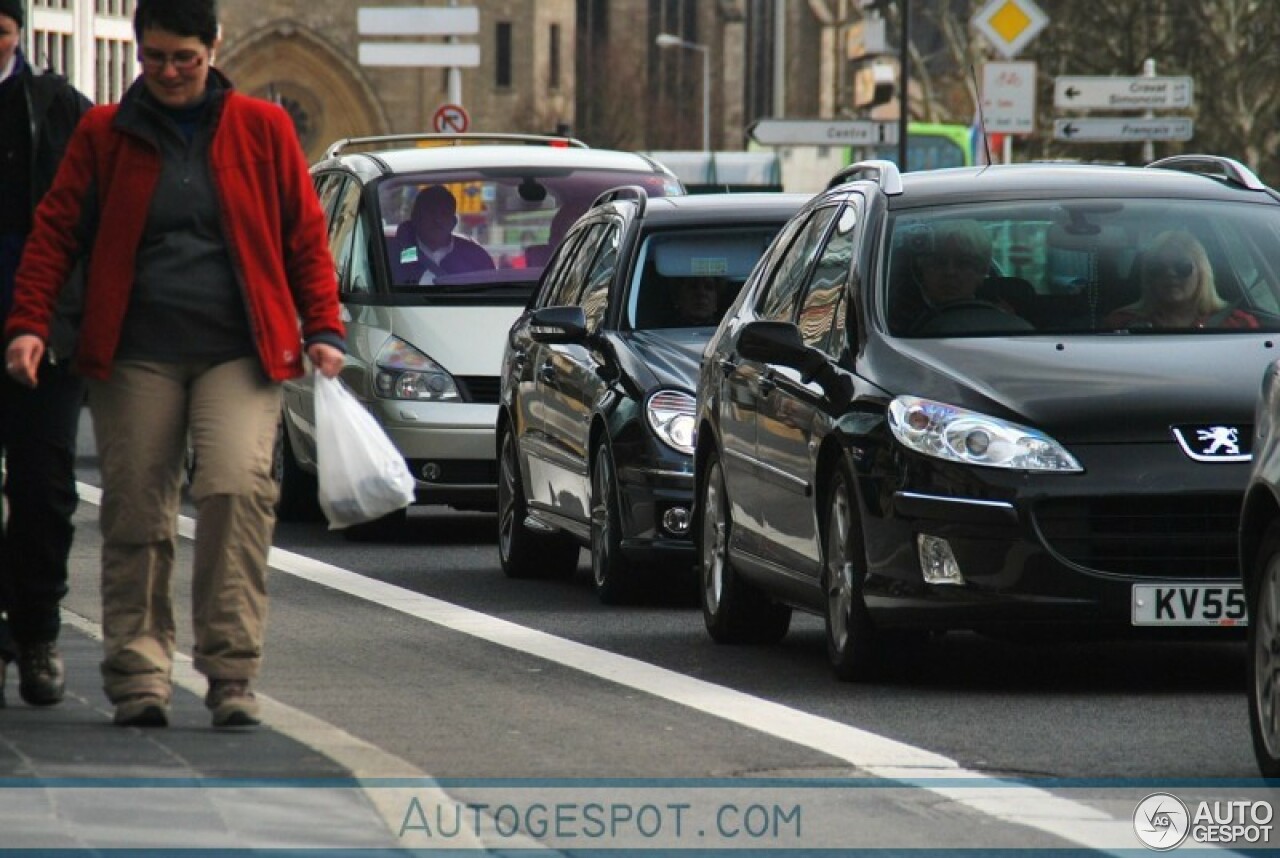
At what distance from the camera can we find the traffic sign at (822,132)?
34625mm

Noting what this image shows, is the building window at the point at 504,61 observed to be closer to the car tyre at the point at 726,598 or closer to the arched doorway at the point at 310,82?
the arched doorway at the point at 310,82

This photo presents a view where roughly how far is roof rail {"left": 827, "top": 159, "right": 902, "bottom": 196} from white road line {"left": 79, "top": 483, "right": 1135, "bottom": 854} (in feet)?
5.71

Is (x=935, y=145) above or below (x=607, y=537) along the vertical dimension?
below

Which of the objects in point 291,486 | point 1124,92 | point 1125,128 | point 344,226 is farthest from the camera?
point 1125,128

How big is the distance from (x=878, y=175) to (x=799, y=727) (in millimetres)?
2837

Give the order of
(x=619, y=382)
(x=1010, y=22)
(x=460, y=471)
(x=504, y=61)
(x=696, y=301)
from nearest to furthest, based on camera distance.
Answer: (x=619, y=382), (x=696, y=301), (x=460, y=471), (x=1010, y=22), (x=504, y=61)

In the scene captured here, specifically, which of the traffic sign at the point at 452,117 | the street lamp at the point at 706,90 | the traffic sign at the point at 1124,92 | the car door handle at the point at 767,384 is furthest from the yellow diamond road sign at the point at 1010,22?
the street lamp at the point at 706,90

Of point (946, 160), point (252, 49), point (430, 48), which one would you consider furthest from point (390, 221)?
point (252, 49)

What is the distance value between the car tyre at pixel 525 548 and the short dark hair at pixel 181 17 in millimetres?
6795

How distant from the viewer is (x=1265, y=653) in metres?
7.66

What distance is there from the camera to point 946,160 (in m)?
63.6

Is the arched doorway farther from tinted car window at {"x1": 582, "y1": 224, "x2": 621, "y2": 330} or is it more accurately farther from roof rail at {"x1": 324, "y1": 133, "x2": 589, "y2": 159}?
tinted car window at {"x1": 582, "y1": 224, "x2": 621, "y2": 330}

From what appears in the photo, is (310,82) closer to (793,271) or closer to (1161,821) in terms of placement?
(793,271)

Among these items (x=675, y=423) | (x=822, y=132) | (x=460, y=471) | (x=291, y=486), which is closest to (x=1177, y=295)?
(x=675, y=423)
